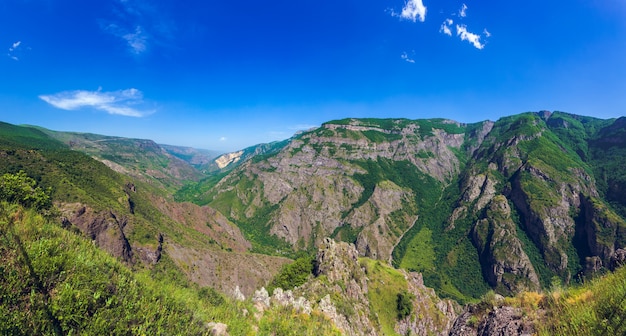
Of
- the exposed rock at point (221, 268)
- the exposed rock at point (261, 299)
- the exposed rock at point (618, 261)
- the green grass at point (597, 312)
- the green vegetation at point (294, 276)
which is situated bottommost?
the exposed rock at point (221, 268)

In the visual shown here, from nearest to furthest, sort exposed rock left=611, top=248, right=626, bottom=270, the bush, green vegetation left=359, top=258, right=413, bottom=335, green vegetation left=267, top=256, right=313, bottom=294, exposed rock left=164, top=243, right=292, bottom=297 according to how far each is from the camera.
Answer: exposed rock left=611, top=248, right=626, bottom=270 < green vegetation left=267, top=256, right=313, bottom=294 < green vegetation left=359, top=258, right=413, bottom=335 < the bush < exposed rock left=164, top=243, right=292, bottom=297

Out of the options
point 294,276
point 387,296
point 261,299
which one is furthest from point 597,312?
point 387,296

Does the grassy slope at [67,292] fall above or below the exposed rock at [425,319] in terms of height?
above

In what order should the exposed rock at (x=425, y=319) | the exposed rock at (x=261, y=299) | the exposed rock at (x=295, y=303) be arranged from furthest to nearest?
the exposed rock at (x=425, y=319), the exposed rock at (x=295, y=303), the exposed rock at (x=261, y=299)

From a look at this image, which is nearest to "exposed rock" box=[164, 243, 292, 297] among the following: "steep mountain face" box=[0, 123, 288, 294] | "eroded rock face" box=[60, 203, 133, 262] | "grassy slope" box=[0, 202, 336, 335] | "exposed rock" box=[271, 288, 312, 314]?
"steep mountain face" box=[0, 123, 288, 294]

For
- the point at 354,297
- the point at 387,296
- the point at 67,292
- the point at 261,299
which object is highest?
the point at 67,292

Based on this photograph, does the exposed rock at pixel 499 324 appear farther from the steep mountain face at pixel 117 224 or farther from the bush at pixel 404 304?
the steep mountain face at pixel 117 224

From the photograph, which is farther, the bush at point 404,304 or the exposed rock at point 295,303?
the bush at point 404,304

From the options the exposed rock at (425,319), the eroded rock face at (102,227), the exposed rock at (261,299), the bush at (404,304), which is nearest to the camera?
the exposed rock at (261,299)

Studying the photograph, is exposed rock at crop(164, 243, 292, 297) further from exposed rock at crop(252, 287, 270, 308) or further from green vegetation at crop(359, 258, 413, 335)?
exposed rock at crop(252, 287, 270, 308)

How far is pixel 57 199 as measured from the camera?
99000 millimetres

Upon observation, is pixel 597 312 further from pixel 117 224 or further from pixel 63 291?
pixel 117 224

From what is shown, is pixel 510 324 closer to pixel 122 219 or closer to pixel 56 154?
pixel 122 219

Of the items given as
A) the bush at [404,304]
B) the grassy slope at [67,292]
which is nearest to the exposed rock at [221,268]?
the bush at [404,304]
